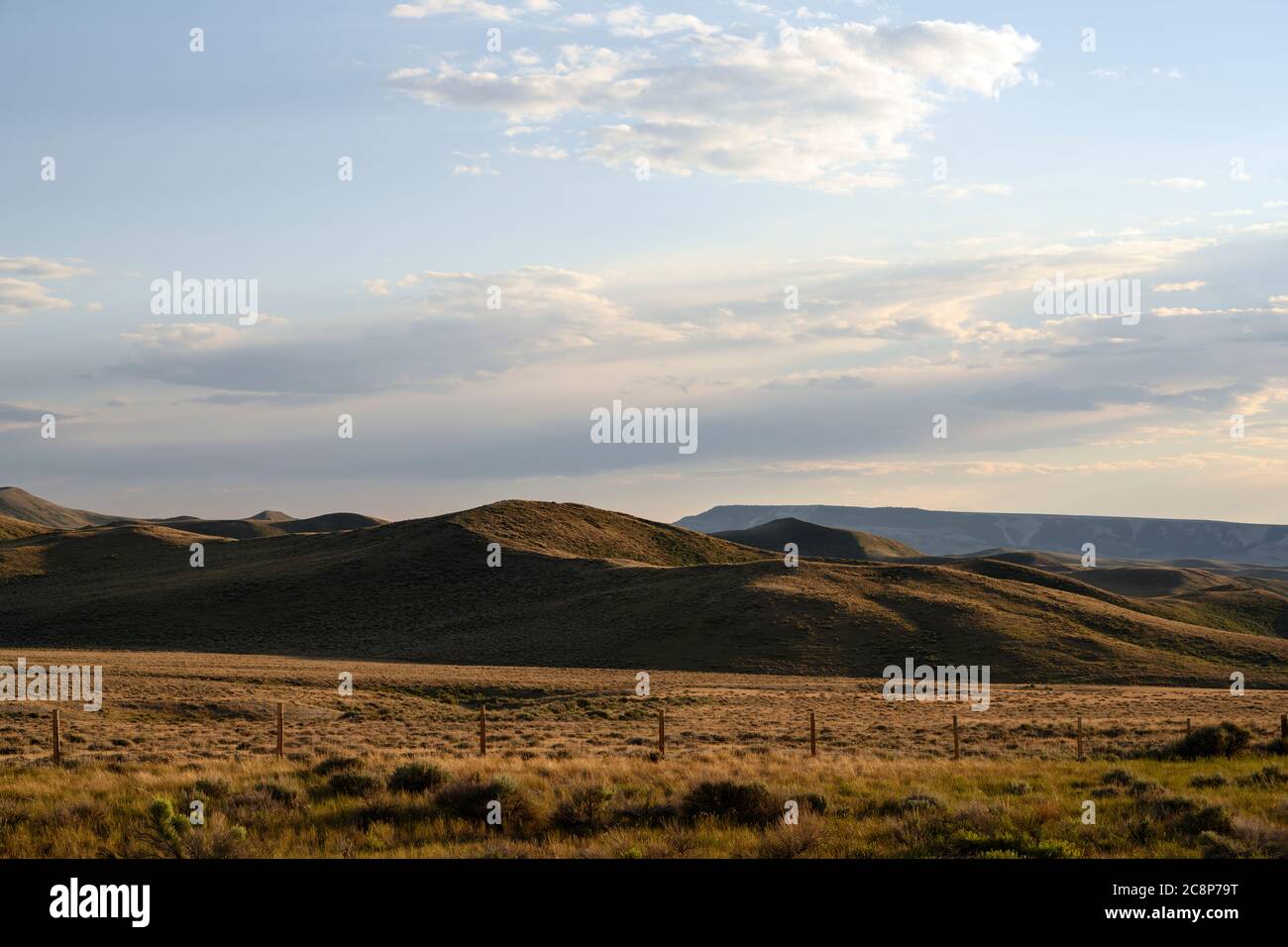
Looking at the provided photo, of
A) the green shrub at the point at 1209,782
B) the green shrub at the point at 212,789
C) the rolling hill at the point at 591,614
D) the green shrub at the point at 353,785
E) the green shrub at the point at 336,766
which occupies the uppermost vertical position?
the green shrub at the point at 212,789

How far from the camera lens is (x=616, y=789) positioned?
1703cm

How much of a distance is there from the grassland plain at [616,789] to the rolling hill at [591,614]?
79.8ft

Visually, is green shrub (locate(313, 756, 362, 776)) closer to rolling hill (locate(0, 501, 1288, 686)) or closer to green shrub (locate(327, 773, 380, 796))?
green shrub (locate(327, 773, 380, 796))

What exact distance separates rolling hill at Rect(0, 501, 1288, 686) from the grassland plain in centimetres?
2434

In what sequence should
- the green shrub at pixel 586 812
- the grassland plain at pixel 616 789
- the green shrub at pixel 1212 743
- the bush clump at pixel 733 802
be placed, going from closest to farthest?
1. the grassland plain at pixel 616 789
2. the green shrub at pixel 586 812
3. the bush clump at pixel 733 802
4. the green shrub at pixel 1212 743

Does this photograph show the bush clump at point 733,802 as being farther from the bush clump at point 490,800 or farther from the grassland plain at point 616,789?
the bush clump at point 490,800

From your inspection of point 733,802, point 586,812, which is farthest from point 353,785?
point 733,802

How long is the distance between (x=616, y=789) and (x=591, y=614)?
69.0 m

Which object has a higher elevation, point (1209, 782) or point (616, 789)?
point (616, 789)

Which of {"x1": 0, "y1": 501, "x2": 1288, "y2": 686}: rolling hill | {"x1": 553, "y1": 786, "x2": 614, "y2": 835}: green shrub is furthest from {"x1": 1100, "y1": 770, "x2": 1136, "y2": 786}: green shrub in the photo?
{"x1": 0, "y1": 501, "x2": 1288, "y2": 686}: rolling hill

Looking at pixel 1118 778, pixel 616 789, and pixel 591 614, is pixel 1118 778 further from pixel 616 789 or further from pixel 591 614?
pixel 591 614

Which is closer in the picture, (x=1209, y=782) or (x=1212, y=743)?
(x=1209, y=782)

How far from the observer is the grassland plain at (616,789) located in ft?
45.7

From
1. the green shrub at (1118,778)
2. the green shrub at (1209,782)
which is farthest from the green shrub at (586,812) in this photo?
the green shrub at (1209,782)
